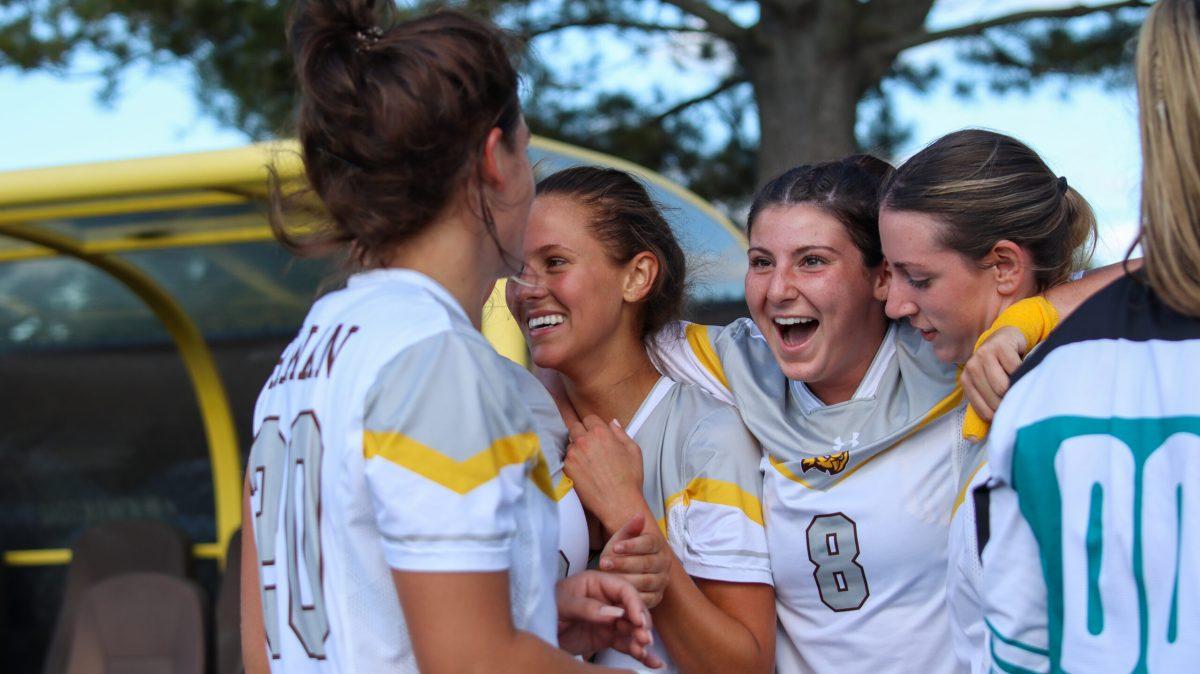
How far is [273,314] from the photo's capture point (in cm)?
650

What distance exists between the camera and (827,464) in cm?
204

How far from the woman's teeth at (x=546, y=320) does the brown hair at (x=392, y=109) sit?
0.76 m

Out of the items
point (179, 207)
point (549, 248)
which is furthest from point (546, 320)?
point (179, 207)

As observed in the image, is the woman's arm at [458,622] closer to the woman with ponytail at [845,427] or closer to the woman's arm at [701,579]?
the woman's arm at [701,579]

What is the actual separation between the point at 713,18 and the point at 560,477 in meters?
5.49

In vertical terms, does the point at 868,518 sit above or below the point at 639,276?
below

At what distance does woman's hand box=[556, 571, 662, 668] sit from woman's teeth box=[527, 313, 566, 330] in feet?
2.27

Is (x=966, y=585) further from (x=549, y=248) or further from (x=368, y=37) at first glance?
(x=368, y=37)

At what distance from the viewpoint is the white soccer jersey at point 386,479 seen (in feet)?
4.10

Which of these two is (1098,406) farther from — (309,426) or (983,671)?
(309,426)

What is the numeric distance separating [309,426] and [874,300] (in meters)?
1.22

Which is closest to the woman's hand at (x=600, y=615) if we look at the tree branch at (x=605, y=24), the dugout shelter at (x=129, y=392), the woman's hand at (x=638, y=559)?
the woman's hand at (x=638, y=559)

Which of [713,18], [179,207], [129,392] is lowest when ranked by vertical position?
[129,392]

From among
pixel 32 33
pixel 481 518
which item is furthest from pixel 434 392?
pixel 32 33
